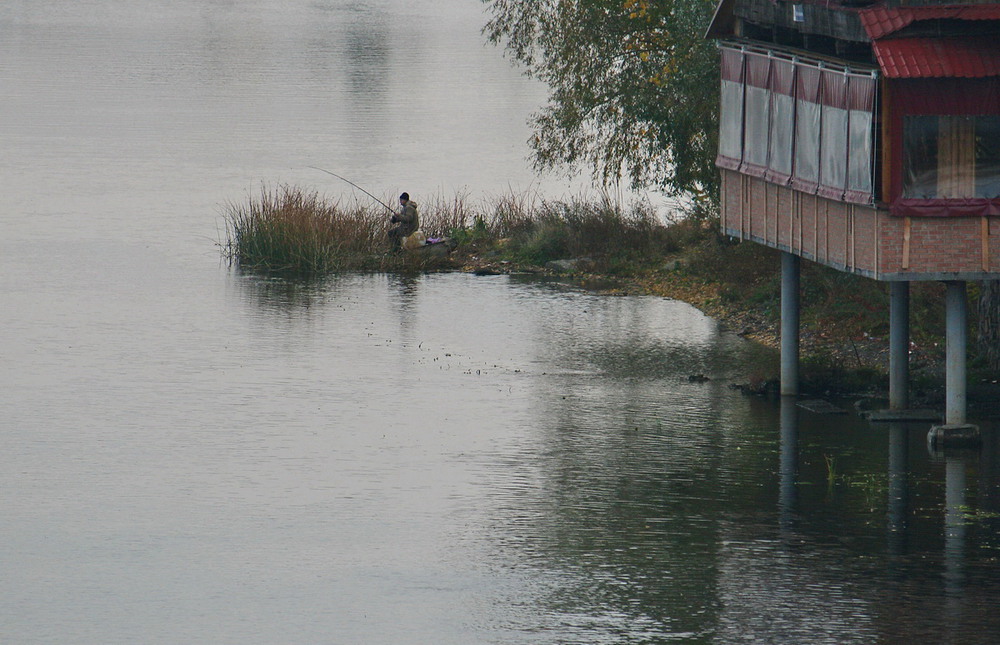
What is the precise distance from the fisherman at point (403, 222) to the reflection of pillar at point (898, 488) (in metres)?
20.1

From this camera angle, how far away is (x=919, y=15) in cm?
2166

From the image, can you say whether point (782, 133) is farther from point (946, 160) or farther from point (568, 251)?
point (568, 251)

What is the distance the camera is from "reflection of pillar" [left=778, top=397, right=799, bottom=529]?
20.8 meters

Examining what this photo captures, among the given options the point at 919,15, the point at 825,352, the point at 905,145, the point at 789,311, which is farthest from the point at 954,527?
the point at 825,352

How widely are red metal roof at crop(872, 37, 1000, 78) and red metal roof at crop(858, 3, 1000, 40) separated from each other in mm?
192

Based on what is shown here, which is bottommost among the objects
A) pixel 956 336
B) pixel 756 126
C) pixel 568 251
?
pixel 956 336

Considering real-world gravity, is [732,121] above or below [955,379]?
above

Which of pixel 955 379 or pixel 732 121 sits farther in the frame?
pixel 732 121

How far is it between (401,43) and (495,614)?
441 ft

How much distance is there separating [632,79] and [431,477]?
53.5 ft

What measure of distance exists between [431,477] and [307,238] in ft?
68.5

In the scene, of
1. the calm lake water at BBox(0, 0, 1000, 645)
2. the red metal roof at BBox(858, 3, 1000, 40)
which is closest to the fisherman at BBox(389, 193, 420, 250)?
the calm lake water at BBox(0, 0, 1000, 645)

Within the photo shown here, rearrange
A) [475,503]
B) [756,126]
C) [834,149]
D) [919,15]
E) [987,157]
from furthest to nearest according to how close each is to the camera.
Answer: [756,126], [834,149], [987,157], [919,15], [475,503]

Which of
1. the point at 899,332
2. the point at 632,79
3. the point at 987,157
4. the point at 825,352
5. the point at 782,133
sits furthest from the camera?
the point at 632,79
